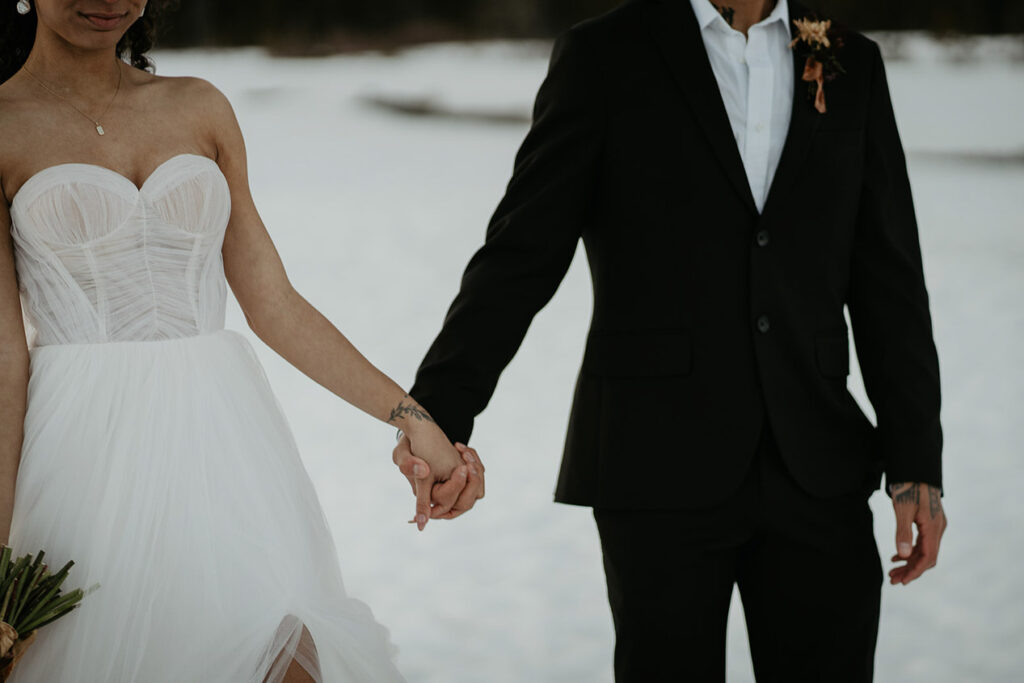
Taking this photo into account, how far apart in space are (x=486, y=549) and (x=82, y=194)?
8.77 ft

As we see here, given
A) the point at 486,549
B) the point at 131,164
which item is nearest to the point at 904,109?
the point at 486,549

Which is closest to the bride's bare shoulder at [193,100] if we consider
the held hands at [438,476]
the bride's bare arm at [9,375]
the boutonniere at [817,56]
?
the bride's bare arm at [9,375]

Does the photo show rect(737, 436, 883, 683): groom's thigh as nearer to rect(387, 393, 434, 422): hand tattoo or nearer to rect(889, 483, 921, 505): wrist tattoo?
rect(889, 483, 921, 505): wrist tattoo

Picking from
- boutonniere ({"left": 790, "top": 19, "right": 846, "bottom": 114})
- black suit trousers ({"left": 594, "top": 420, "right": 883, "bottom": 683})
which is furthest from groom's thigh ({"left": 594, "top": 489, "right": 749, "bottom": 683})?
boutonniere ({"left": 790, "top": 19, "right": 846, "bottom": 114})

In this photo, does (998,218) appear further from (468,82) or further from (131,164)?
(131,164)

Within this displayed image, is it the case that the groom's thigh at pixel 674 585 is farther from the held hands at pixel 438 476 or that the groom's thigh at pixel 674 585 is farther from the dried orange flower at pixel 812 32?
the dried orange flower at pixel 812 32

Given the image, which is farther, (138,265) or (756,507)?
(756,507)

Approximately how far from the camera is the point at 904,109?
26.2 ft

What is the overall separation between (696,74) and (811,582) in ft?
2.26

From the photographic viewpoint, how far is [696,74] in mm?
1570

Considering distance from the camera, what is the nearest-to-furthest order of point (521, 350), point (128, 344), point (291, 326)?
point (128, 344) → point (291, 326) → point (521, 350)

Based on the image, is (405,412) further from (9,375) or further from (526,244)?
(9,375)

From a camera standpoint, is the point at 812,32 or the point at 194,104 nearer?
the point at 194,104

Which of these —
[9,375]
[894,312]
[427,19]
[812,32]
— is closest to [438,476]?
[9,375]
